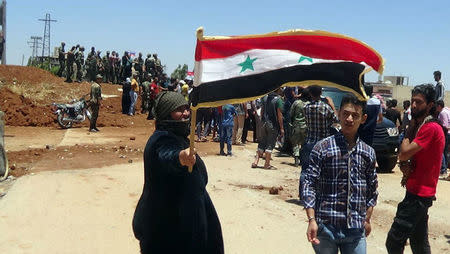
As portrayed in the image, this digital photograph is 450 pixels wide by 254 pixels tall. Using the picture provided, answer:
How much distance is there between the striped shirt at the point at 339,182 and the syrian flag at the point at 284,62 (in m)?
0.43

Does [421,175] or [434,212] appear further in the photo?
[434,212]

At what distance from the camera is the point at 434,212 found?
8.37 metres

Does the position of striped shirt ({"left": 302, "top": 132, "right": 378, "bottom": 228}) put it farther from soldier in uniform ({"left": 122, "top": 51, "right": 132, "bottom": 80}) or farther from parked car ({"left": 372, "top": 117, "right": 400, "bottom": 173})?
soldier in uniform ({"left": 122, "top": 51, "right": 132, "bottom": 80})

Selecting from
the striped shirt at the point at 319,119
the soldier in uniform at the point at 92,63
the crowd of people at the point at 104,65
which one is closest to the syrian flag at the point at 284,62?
the striped shirt at the point at 319,119

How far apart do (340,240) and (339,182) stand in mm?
408

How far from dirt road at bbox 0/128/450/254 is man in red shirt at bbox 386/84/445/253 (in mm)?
1644

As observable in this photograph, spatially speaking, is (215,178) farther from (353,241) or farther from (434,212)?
(353,241)

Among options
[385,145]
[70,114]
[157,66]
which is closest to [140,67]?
[157,66]

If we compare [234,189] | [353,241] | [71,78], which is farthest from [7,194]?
[71,78]

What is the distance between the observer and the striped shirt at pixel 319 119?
718cm

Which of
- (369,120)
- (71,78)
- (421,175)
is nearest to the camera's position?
(421,175)

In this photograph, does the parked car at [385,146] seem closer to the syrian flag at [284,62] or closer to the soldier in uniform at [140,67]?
the syrian flag at [284,62]

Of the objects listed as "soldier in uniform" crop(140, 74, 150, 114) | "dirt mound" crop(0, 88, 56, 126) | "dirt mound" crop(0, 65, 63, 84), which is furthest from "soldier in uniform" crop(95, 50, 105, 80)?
"dirt mound" crop(0, 88, 56, 126)

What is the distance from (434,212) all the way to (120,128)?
14465 mm
